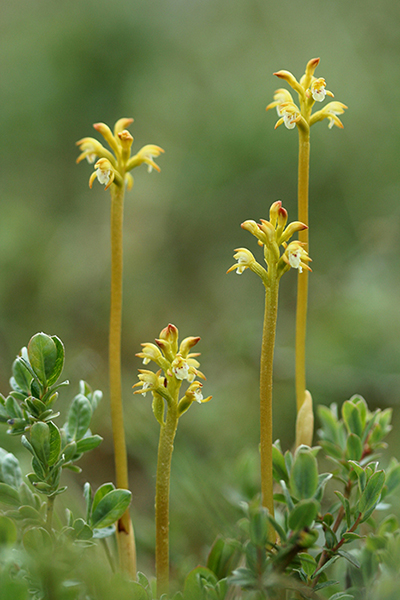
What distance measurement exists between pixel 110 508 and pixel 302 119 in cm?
39

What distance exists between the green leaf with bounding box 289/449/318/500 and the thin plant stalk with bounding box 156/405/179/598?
0.34 ft

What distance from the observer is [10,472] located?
0.50 meters

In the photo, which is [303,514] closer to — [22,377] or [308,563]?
[308,563]

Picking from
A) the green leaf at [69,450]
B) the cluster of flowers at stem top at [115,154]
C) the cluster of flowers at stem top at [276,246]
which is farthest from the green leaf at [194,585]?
the cluster of flowers at stem top at [115,154]

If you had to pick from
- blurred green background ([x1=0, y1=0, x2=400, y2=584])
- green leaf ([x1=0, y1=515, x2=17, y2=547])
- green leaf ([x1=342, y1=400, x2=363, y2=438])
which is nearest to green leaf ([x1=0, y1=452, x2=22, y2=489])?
green leaf ([x1=0, y1=515, x2=17, y2=547])

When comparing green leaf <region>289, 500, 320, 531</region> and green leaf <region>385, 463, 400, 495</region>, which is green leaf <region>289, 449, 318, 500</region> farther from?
green leaf <region>385, 463, 400, 495</region>

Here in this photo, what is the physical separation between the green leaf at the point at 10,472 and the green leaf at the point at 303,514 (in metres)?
0.25

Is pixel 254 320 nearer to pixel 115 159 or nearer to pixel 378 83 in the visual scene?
pixel 378 83

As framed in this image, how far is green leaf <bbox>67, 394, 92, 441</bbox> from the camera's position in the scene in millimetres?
525

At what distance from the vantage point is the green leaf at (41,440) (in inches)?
16.5

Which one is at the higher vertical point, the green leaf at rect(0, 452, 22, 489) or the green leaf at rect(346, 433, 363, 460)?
the green leaf at rect(346, 433, 363, 460)

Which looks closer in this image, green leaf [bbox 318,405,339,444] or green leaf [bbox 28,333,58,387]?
green leaf [bbox 28,333,58,387]

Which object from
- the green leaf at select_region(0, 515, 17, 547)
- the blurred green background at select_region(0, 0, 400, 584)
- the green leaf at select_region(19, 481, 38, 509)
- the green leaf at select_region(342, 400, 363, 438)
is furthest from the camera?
the blurred green background at select_region(0, 0, 400, 584)

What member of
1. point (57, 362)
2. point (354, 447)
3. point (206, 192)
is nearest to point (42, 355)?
point (57, 362)
